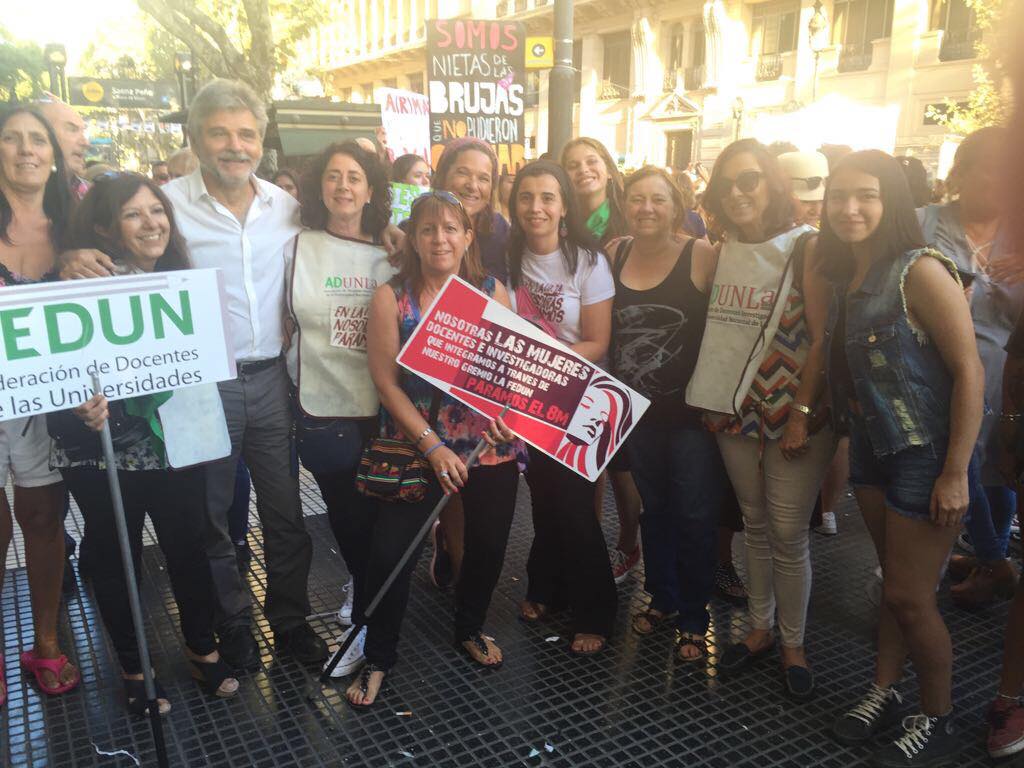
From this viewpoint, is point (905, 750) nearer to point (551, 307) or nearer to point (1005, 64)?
point (551, 307)

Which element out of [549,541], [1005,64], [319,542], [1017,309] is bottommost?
[319,542]

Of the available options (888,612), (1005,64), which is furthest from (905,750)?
(1005,64)

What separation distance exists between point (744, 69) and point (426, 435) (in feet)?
84.4

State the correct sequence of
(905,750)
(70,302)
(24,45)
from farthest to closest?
(24,45), (905,750), (70,302)

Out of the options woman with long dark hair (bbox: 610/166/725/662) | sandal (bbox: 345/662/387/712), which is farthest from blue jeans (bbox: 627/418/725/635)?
sandal (bbox: 345/662/387/712)

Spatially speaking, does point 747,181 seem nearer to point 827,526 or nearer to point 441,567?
point 441,567

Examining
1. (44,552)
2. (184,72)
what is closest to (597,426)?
(44,552)

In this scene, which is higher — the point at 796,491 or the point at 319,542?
the point at 796,491

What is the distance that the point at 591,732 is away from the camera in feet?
9.38

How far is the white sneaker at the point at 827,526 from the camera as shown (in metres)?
4.53

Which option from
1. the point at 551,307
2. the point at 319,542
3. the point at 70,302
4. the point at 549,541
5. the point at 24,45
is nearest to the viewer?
the point at 70,302

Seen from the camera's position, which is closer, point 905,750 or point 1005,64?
point 1005,64

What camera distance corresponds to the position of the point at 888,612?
2.81 m

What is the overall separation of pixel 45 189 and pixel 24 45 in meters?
32.8
